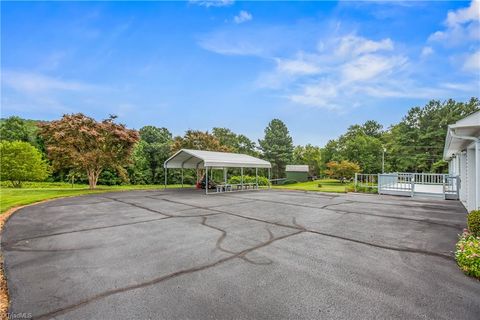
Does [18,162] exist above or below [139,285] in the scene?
above

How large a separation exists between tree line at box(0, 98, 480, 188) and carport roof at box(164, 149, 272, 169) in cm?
348

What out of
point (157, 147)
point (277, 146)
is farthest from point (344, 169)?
point (157, 147)

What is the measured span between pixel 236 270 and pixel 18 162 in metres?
24.5

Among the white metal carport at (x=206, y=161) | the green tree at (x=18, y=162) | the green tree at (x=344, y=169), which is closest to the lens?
the white metal carport at (x=206, y=161)

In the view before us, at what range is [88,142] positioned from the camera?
698 inches

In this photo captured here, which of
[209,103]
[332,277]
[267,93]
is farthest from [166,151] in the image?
[332,277]

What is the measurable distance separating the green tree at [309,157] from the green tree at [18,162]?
132 feet

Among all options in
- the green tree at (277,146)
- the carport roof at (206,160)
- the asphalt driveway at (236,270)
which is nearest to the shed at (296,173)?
the green tree at (277,146)

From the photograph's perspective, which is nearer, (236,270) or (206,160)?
(236,270)

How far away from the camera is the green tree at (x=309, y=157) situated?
49.8m

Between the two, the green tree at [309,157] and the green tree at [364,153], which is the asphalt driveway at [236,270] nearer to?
the green tree at [364,153]

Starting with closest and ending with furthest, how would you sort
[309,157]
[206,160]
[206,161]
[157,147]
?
1. [206,161]
2. [206,160]
3. [157,147]
4. [309,157]

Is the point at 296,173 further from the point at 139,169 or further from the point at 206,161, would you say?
the point at 206,161

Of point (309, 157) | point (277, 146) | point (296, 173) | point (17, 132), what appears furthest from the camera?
point (309, 157)
